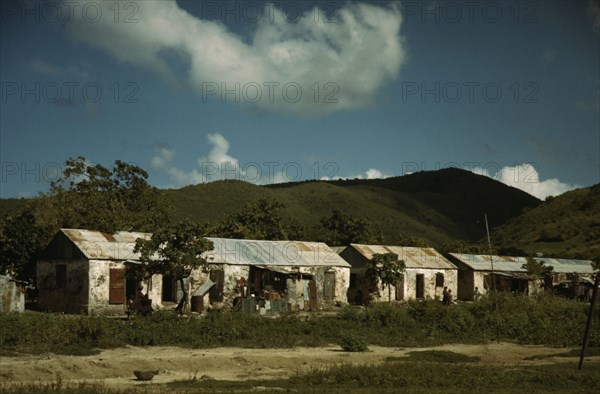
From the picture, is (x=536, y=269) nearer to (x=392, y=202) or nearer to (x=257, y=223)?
(x=257, y=223)

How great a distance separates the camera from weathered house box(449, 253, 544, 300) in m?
59.3

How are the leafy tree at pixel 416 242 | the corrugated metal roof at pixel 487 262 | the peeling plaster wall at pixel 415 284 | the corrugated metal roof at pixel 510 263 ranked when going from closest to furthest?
the peeling plaster wall at pixel 415 284 → the corrugated metal roof at pixel 487 262 → the corrugated metal roof at pixel 510 263 → the leafy tree at pixel 416 242

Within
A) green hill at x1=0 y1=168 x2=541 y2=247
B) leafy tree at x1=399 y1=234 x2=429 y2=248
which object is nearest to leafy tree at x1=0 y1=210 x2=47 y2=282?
green hill at x1=0 y1=168 x2=541 y2=247

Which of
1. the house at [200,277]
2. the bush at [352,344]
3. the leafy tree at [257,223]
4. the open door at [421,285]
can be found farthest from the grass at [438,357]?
the leafy tree at [257,223]

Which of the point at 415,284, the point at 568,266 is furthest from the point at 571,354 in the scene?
the point at 568,266

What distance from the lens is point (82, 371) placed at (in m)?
20.7

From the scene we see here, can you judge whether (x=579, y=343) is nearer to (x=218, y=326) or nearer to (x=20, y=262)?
(x=218, y=326)

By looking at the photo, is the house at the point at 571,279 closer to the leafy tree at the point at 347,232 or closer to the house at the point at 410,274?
the house at the point at 410,274

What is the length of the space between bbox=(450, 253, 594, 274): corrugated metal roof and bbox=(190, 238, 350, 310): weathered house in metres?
16.0

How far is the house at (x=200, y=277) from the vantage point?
36969mm

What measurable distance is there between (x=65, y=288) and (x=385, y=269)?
21.9 metres

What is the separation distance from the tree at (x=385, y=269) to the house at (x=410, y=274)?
1.76 m

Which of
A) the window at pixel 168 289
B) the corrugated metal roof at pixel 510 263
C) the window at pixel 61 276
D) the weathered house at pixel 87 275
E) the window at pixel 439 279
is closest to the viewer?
the weathered house at pixel 87 275

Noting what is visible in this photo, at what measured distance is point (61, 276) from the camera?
126ft
